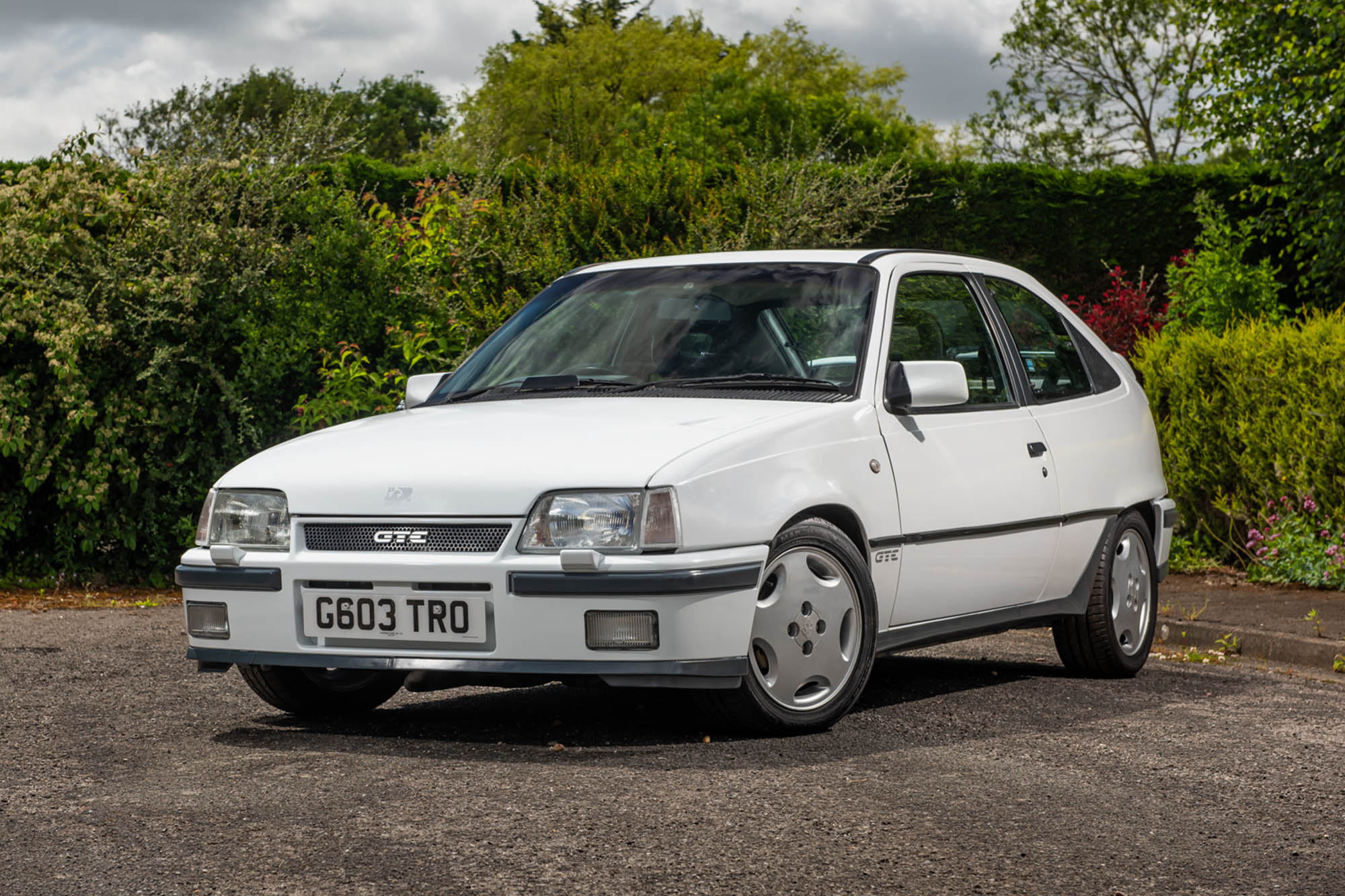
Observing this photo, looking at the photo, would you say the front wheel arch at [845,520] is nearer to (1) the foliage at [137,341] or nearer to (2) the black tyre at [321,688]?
(2) the black tyre at [321,688]

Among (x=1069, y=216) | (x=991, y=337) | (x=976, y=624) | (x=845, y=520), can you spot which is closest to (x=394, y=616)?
(x=845, y=520)

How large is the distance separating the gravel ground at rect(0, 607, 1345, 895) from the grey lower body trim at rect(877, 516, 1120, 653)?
29 centimetres

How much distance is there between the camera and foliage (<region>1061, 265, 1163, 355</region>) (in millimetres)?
16953

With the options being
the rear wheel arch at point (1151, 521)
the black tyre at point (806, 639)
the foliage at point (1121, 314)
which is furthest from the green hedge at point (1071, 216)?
the black tyre at point (806, 639)

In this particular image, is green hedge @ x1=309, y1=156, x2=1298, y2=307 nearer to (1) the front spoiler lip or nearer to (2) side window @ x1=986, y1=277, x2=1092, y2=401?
(2) side window @ x1=986, y1=277, x2=1092, y2=401

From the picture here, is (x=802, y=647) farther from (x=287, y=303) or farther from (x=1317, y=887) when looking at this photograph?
(x=287, y=303)

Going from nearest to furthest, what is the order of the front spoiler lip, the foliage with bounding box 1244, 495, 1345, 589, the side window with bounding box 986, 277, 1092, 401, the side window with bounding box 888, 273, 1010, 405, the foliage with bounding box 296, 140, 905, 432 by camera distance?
the front spoiler lip → the side window with bounding box 888, 273, 1010, 405 → the side window with bounding box 986, 277, 1092, 401 → the foliage with bounding box 1244, 495, 1345, 589 → the foliage with bounding box 296, 140, 905, 432

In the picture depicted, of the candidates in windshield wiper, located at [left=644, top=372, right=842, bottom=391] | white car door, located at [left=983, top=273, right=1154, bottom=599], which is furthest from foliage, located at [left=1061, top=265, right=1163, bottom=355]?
windshield wiper, located at [left=644, top=372, right=842, bottom=391]

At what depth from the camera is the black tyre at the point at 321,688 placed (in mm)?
6121

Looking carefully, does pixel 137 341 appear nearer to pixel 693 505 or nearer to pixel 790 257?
pixel 790 257

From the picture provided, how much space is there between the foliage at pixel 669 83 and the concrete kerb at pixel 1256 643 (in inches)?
1337

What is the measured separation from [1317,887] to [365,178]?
50.2 ft

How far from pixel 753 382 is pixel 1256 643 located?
4.08 metres

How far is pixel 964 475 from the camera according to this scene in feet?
21.1
